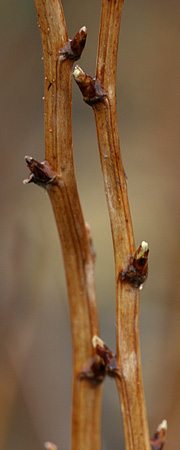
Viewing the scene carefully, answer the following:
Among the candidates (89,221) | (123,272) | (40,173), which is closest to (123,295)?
(123,272)

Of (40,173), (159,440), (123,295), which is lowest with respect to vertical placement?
(159,440)

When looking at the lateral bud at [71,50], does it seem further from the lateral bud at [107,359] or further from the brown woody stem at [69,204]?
the lateral bud at [107,359]

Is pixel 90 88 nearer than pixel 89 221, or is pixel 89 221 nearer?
pixel 90 88

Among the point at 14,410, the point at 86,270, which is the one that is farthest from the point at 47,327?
the point at 86,270

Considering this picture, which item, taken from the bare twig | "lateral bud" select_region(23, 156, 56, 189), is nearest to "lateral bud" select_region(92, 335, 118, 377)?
the bare twig

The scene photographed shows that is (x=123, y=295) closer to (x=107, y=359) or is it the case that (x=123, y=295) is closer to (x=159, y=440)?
(x=107, y=359)

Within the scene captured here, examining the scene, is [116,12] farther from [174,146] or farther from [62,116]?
[174,146]

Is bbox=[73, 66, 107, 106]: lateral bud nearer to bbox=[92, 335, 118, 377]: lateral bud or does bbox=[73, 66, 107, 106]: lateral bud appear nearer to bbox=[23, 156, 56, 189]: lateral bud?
bbox=[23, 156, 56, 189]: lateral bud
